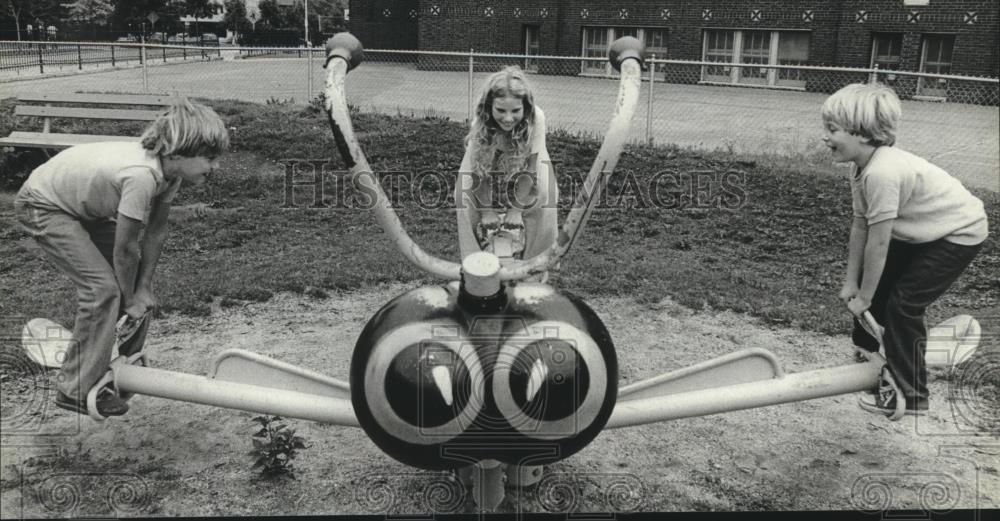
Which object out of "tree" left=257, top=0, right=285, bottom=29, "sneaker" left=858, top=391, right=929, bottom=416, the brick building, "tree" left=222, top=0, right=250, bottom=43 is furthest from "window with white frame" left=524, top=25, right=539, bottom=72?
"sneaker" left=858, top=391, right=929, bottom=416

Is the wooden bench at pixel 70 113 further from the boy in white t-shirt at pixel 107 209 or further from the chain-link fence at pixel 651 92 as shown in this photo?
the boy in white t-shirt at pixel 107 209

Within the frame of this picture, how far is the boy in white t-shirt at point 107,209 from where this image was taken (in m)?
2.98

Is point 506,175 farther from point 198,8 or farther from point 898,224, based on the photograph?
point 198,8

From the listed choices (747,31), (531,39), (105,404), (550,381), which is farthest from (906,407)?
(531,39)

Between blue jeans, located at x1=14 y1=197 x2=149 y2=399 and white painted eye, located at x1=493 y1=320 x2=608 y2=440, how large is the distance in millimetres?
1656

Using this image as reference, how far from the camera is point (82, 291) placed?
123 inches

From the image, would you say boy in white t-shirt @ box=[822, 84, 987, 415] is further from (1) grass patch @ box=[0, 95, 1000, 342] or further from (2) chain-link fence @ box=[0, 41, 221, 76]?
(2) chain-link fence @ box=[0, 41, 221, 76]

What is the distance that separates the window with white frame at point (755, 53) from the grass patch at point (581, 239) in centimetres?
1008

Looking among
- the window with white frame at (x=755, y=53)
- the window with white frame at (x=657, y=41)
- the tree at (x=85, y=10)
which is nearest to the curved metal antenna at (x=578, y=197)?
the tree at (x=85, y=10)

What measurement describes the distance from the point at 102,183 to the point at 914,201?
2.93m

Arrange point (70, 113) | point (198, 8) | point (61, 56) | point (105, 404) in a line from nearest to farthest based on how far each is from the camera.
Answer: point (105, 404) < point (70, 113) < point (198, 8) < point (61, 56)

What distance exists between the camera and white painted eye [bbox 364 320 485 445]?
2.21 meters

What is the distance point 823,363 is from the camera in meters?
4.97

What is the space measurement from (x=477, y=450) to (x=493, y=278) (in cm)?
46
